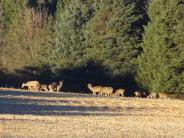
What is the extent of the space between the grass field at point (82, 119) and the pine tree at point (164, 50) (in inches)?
492

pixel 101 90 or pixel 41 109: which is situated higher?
pixel 101 90

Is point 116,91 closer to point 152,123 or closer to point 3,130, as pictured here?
point 152,123

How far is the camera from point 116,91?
54344 millimetres

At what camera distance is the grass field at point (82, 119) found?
21562mm

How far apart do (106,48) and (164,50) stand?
637cm

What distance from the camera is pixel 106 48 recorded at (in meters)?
58.3

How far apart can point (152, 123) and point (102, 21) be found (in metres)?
34.8

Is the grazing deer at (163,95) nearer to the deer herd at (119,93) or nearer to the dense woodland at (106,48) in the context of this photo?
the deer herd at (119,93)

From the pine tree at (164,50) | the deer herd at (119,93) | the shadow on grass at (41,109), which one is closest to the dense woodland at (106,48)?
the pine tree at (164,50)

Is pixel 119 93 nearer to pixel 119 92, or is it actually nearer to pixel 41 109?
pixel 119 92

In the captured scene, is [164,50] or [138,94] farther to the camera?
[164,50]

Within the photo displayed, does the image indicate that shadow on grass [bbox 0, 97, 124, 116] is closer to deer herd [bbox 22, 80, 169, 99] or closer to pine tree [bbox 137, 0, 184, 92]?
deer herd [bbox 22, 80, 169, 99]

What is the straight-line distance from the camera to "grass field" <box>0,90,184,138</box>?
2156 cm

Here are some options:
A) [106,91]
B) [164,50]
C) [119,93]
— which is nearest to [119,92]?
[119,93]
